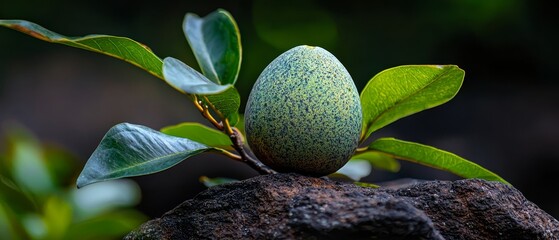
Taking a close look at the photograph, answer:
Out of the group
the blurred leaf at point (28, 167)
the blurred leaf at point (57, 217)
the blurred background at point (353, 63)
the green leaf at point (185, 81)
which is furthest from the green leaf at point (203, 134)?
the blurred background at point (353, 63)

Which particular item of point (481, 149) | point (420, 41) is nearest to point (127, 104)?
point (420, 41)

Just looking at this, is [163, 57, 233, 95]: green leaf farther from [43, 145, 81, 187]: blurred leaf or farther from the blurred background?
the blurred background

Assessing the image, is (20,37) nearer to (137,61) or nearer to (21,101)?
(21,101)

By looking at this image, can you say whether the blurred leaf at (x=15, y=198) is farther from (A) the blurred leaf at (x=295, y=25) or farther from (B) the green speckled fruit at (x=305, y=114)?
(A) the blurred leaf at (x=295, y=25)

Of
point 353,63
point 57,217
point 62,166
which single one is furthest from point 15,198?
point 353,63

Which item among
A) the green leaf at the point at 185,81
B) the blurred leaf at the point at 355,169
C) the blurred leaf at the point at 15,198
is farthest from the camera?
the blurred leaf at the point at 15,198

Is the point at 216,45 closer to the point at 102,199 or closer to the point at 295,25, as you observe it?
the point at 102,199
